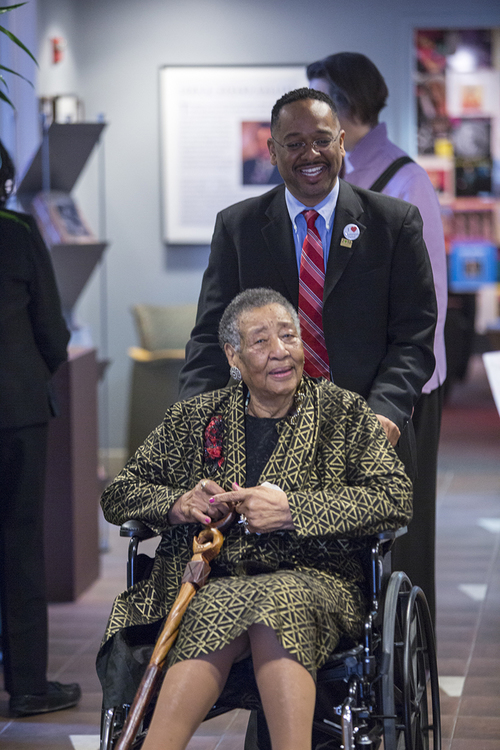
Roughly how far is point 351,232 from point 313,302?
0.19 metres

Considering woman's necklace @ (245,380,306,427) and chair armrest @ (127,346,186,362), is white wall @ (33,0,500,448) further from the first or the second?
woman's necklace @ (245,380,306,427)

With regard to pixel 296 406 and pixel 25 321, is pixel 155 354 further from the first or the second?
pixel 296 406

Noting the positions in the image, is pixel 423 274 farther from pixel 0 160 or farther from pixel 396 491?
pixel 0 160

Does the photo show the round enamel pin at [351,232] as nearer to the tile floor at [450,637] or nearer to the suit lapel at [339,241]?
the suit lapel at [339,241]

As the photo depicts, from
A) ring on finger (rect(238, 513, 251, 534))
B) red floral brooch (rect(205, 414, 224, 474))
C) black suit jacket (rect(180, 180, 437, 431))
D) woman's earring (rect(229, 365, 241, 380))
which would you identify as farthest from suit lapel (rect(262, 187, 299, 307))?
ring on finger (rect(238, 513, 251, 534))

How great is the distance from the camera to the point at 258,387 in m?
2.29

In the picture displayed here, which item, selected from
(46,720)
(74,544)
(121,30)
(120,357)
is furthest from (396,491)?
(121,30)

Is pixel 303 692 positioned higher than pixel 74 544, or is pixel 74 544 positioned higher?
pixel 303 692

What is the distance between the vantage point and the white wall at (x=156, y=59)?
251 inches

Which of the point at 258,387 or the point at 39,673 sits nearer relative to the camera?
the point at 258,387

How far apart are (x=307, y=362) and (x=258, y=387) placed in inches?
10.2

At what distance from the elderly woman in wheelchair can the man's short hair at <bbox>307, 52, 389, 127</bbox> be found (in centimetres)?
88

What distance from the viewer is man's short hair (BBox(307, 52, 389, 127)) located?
2.89 metres

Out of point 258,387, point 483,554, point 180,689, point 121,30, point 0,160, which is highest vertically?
point 121,30
